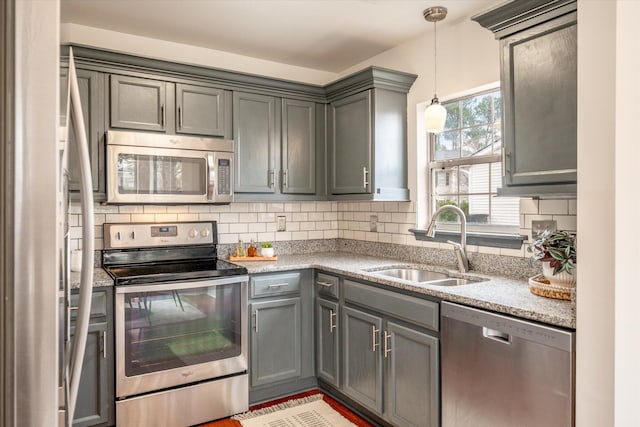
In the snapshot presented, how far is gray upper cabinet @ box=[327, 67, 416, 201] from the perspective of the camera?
3125mm

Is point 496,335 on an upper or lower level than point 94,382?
upper

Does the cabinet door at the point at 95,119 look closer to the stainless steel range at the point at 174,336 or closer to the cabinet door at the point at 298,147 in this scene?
the stainless steel range at the point at 174,336

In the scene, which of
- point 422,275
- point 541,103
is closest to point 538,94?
point 541,103

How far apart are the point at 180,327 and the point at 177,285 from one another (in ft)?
0.86

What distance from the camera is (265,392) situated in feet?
9.87

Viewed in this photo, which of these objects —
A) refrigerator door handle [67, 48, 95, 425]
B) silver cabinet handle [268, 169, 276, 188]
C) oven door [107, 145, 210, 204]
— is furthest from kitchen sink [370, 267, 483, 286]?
refrigerator door handle [67, 48, 95, 425]

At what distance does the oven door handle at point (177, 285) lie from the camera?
250 cm

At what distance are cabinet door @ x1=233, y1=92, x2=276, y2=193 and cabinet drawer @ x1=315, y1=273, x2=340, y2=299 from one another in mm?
764

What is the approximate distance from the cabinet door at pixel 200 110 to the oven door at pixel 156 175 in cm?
17

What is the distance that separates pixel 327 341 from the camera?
120 inches

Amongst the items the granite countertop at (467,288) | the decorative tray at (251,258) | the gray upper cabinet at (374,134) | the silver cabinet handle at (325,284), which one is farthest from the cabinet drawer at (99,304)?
the gray upper cabinet at (374,134)

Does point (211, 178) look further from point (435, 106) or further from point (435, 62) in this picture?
point (435, 62)
